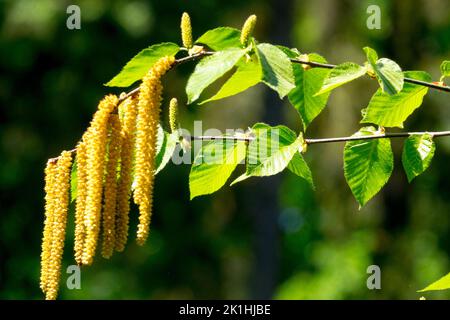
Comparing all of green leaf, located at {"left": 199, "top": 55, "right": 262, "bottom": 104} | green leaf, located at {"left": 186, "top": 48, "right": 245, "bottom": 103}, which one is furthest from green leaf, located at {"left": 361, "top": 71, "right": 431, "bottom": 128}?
green leaf, located at {"left": 186, "top": 48, "right": 245, "bottom": 103}

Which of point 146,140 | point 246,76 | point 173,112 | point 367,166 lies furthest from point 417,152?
point 146,140

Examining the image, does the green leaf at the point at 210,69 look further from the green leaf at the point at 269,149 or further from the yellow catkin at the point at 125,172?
the green leaf at the point at 269,149

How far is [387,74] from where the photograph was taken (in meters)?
2.22

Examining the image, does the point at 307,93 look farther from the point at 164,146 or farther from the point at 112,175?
the point at 112,175

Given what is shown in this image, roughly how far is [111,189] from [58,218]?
0.57 ft

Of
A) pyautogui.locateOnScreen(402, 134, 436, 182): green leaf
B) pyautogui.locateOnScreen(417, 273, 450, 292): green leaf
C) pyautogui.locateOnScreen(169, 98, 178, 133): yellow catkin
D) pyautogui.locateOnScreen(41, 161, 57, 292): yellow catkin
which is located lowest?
pyautogui.locateOnScreen(417, 273, 450, 292): green leaf

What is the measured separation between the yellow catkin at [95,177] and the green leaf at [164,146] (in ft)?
1.13

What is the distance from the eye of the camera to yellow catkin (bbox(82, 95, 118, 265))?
82.6 inches

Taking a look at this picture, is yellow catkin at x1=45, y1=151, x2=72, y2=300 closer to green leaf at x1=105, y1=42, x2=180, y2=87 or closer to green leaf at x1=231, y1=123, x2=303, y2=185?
green leaf at x1=105, y1=42, x2=180, y2=87

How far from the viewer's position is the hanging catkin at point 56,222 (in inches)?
87.2

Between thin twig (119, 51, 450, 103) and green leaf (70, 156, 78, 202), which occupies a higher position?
thin twig (119, 51, 450, 103)

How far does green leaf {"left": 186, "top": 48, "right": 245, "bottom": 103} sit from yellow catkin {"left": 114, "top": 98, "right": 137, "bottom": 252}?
0.15 m
